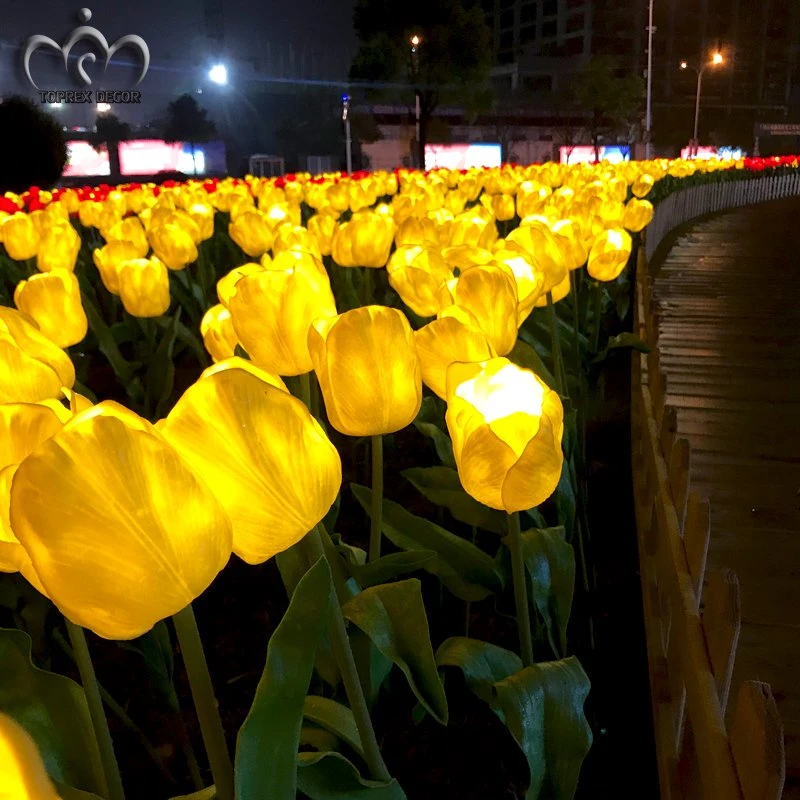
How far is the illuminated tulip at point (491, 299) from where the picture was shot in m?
1.27

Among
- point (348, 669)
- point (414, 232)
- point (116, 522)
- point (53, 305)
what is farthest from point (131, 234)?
point (116, 522)

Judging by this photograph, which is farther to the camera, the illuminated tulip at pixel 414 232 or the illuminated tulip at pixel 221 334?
the illuminated tulip at pixel 414 232

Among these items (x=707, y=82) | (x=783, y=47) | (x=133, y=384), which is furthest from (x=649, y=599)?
(x=783, y=47)

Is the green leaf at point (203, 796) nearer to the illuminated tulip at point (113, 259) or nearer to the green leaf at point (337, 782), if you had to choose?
the green leaf at point (337, 782)

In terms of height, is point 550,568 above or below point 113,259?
below

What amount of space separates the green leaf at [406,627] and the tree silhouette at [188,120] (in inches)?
1426

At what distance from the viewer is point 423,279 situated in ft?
5.65

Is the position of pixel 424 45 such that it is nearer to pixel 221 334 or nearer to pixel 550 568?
pixel 221 334

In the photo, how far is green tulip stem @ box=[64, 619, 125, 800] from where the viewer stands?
2.59ft

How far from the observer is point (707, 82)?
7512cm

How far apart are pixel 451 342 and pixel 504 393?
0.50 ft

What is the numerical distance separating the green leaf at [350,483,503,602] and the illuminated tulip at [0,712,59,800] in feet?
3.27

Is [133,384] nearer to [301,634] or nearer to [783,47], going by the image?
[301,634]

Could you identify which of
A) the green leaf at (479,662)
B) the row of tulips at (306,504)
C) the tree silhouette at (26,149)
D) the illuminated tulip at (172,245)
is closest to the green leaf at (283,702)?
the row of tulips at (306,504)
